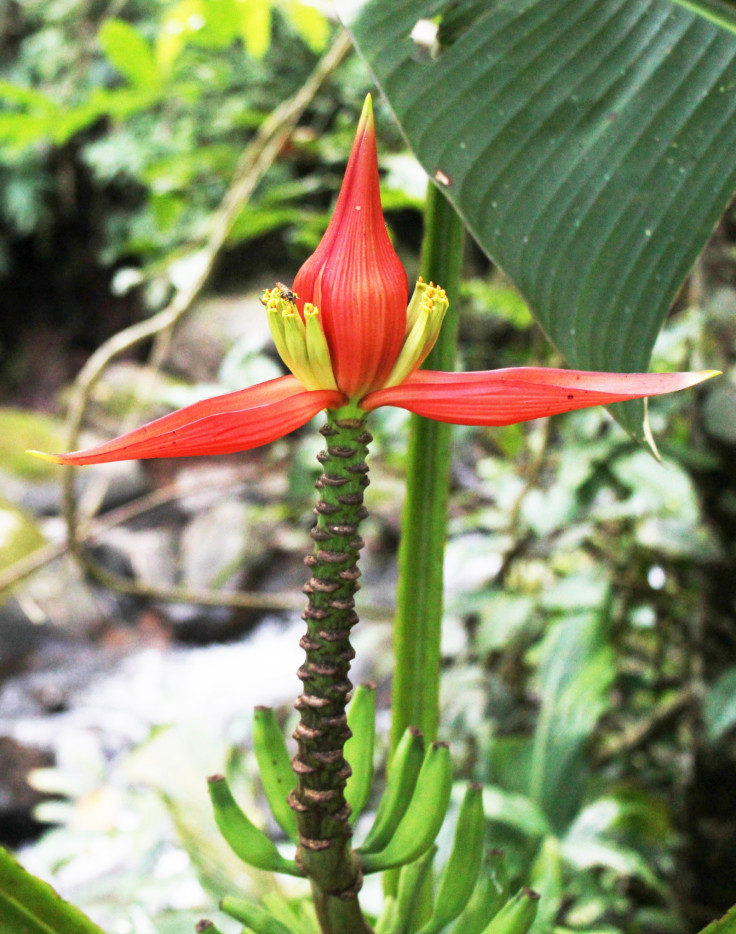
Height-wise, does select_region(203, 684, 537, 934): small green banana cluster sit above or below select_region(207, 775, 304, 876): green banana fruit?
above

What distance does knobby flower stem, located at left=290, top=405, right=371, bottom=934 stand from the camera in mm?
283

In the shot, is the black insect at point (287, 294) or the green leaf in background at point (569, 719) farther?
the green leaf in background at point (569, 719)

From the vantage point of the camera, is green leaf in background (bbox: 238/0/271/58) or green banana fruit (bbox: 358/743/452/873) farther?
green leaf in background (bbox: 238/0/271/58)

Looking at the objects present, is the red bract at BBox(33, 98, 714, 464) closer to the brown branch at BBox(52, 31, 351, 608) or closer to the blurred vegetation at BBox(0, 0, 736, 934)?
the blurred vegetation at BBox(0, 0, 736, 934)

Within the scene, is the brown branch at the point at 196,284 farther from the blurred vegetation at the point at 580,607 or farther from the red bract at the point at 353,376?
the red bract at the point at 353,376

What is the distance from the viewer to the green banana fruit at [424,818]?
1.24 feet

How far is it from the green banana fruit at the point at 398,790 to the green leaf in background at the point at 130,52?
0.90 meters

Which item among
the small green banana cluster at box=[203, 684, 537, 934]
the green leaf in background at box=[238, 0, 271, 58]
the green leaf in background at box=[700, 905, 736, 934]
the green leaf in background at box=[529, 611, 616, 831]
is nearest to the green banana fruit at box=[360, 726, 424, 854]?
the small green banana cluster at box=[203, 684, 537, 934]

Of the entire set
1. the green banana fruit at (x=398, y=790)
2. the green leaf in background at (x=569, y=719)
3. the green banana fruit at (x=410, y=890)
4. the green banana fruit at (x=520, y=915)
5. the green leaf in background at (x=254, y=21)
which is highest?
the green leaf in background at (x=254, y=21)

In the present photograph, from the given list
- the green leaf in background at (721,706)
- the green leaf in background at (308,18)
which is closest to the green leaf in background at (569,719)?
the green leaf in background at (721,706)

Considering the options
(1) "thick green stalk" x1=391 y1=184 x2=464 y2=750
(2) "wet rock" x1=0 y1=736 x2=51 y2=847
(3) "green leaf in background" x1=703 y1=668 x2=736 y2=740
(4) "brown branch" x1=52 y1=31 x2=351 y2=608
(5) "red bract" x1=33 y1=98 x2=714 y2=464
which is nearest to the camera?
(5) "red bract" x1=33 y1=98 x2=714 y2=464

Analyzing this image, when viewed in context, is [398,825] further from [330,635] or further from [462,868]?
[330,635]

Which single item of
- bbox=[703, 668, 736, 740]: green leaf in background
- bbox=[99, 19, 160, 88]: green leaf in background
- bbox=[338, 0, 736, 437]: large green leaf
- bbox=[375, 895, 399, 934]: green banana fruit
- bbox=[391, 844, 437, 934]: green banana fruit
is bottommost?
bbox=[375, 895, 399, 934]: green banana fruit

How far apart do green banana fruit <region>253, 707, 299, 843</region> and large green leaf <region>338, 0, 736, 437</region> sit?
240 millimetres
